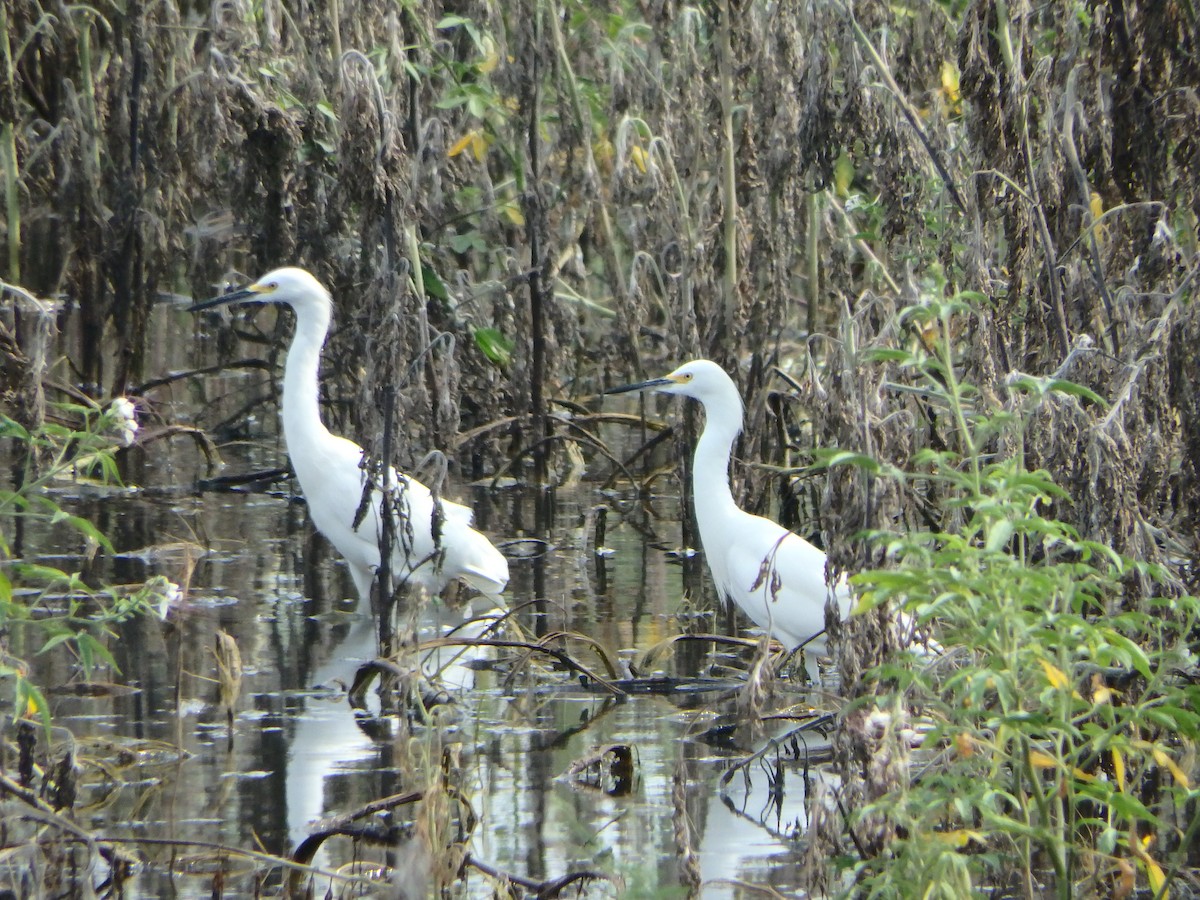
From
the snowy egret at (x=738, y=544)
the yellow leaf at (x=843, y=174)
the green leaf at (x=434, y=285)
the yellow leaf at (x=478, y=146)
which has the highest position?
the yellow leaf at (x=478, y=146)

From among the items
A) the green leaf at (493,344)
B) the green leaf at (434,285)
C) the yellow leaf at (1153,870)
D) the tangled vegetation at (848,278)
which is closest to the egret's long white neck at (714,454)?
the tangled vegetation at (848,278)

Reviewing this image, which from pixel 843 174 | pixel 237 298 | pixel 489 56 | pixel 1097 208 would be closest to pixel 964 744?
pixel 1097 208

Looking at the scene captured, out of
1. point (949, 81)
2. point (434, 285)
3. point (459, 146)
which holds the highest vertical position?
point (949, 81)

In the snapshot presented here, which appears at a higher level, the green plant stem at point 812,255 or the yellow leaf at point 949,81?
the yellow leaf at point 949,81

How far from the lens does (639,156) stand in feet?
29.2

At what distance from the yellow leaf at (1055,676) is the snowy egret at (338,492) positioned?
4.07 meters

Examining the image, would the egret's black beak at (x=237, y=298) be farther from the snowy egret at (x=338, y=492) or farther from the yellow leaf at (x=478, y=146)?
the yellow leaf at (x=478, y=146)

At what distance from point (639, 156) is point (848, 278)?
150 cm

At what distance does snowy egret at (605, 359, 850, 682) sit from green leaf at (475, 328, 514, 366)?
6.97 ft

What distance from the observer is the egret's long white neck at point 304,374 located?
742 centimetres

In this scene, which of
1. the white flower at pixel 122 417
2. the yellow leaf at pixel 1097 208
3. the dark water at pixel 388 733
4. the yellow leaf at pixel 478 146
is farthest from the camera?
the yellow leaf at pixel 478 146

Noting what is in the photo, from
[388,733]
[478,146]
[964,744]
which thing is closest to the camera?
[964,744]

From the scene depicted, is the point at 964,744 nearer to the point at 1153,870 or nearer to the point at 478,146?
the point at 1153,870

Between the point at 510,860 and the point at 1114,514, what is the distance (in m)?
1.72
